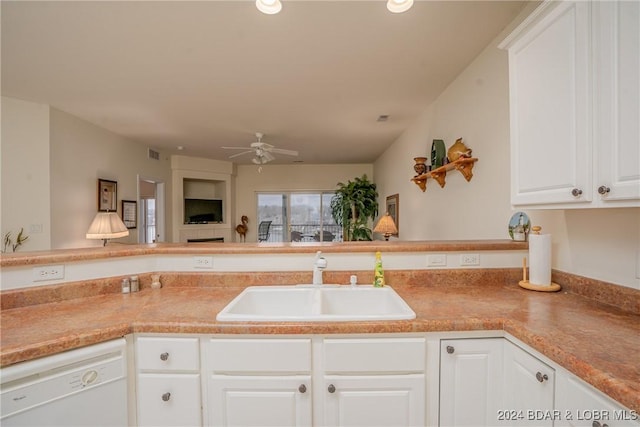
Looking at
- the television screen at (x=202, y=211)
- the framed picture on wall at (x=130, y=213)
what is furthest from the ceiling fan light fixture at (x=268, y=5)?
the television screen at (x=202, y=211)

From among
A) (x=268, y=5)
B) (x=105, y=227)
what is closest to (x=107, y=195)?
(x=105, y=227)

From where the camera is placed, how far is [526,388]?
3.34 ft

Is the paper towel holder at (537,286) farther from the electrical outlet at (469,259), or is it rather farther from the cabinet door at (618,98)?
the cabinet door at (618,98)

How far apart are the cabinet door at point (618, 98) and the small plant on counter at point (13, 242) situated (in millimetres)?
4784

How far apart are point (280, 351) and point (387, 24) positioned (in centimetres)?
207

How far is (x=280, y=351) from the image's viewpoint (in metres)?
1.11

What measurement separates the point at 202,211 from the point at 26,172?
131 inches

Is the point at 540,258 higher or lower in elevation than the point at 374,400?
higher

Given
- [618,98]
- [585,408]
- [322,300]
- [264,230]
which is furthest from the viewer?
[264,230]

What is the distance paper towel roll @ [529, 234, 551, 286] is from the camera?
57.9 inches

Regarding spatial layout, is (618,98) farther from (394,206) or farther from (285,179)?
(285,179)

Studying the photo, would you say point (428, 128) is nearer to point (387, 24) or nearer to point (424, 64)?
point (424, 64)

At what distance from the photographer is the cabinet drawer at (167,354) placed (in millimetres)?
1131

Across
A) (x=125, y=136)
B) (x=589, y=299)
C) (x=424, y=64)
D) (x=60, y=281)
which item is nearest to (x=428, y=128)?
(x=424, y=64)
